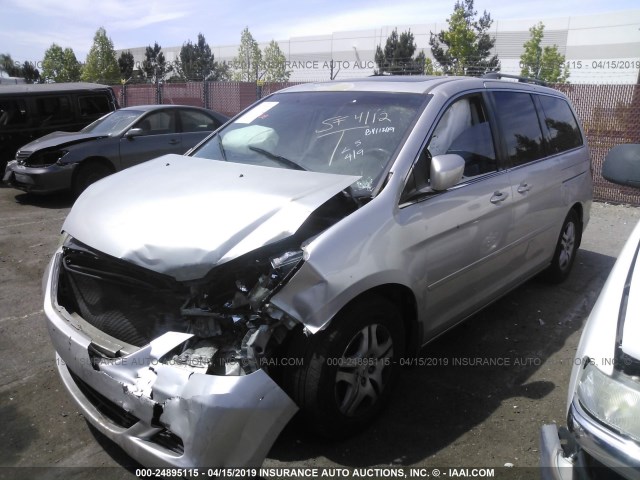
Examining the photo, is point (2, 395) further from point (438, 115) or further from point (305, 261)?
point (438, 115)

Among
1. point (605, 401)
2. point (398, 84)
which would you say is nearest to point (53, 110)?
point (398, 84)

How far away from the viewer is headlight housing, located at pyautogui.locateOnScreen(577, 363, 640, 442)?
1551mm

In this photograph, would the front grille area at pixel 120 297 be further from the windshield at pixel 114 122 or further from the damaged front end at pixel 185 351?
the windshield at pixel 114 122

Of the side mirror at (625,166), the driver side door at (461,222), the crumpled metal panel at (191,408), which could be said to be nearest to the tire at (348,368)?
the crumpled metal panel at (191,408)

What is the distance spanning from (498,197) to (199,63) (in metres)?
51.7

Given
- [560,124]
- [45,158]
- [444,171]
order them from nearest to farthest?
[444,171] < [560,124] < [45,158]

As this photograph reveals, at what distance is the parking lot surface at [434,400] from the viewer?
2.74m

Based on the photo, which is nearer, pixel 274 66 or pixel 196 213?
pixel 196 213

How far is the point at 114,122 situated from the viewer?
9.64m

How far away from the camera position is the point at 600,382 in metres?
1.67

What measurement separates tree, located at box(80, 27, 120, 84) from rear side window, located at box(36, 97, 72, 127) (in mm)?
33432

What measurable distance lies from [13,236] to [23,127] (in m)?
4.98

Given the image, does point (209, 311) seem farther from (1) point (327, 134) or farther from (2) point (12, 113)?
(2) point (12, 113)

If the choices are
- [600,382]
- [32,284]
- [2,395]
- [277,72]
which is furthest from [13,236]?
[277,72]
